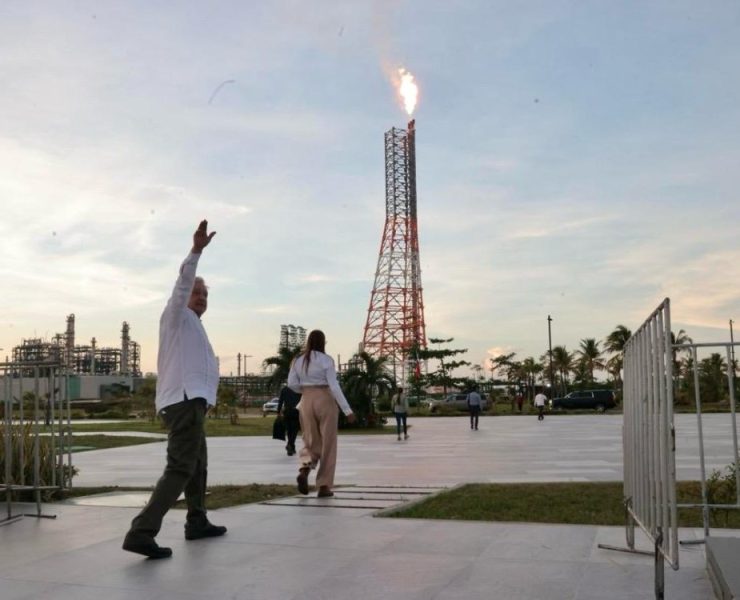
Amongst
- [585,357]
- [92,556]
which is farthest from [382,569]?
[585,357]

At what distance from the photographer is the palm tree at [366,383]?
27.1m

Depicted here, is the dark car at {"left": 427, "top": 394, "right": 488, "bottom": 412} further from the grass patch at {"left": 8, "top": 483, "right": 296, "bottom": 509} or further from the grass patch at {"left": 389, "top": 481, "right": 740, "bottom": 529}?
the grass patch at {"left": 8, "top": 483, "right": 296, "bottom": 509}

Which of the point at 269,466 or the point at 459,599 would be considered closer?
the point at 459,599

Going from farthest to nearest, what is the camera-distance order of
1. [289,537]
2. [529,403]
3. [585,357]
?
[585,357] → [529,403] → [289,537]

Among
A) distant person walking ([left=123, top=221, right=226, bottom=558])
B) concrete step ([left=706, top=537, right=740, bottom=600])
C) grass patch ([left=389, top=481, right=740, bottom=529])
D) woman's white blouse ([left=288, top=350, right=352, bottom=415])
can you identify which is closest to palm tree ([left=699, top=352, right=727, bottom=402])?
grass patch ([left=389, top=481, right=740, bottom=529])

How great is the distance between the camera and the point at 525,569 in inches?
174

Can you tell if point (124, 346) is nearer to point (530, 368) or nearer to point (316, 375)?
point (530, 368)

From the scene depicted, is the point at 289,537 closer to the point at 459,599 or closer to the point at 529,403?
the point at 459,599

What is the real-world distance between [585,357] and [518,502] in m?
74.2

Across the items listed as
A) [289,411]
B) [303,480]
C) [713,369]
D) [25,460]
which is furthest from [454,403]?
[25,460]

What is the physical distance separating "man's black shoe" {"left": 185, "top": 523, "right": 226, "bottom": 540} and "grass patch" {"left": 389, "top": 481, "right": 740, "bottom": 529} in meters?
1.56

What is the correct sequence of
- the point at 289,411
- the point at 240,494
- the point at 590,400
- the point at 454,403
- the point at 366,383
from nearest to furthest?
the point at 240,494 → the point at 289,411 → the point at 366,383 → the point at 590,400 → the point at 454,403

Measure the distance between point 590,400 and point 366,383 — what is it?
2475cm

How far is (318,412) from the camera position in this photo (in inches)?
305
